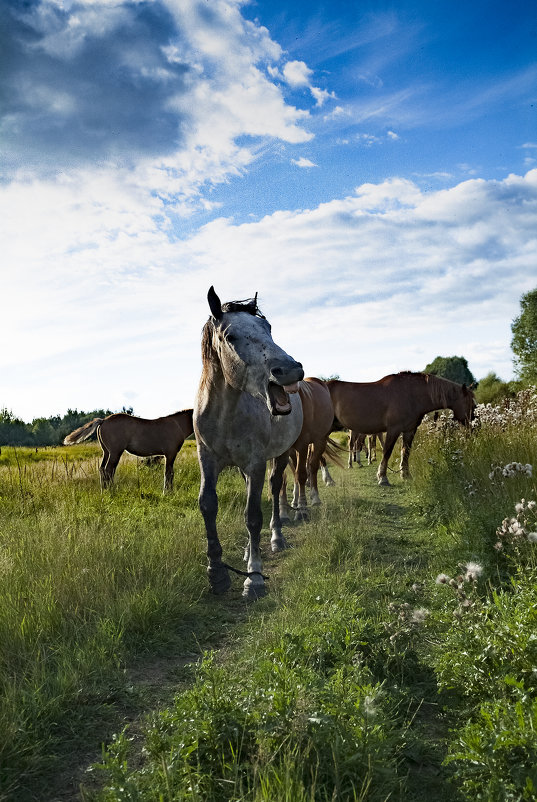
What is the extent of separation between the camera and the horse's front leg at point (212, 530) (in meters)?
5.32

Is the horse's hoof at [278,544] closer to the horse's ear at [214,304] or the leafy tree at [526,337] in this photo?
the horse's ear at [214,304]

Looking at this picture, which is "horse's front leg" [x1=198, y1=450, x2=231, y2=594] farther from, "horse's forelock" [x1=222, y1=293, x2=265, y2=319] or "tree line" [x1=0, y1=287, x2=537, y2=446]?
"tree line" [x1=0, y1=287, x2=537, y2=446]

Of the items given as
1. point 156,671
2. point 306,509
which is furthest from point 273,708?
point 306,509

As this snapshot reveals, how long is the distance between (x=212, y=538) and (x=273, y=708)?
9.93 ft

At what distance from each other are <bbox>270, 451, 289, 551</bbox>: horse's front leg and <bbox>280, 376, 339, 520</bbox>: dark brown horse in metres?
0.77

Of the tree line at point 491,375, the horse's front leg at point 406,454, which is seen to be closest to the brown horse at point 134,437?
the horse's front leg at point 406,454

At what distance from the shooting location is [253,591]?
5188mm

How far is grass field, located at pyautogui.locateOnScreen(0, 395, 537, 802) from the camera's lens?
222 cm

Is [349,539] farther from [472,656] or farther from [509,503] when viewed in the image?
[472,656]

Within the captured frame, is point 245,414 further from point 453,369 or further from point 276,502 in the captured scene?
point 453,369

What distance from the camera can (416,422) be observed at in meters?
12.7

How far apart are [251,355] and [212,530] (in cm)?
183

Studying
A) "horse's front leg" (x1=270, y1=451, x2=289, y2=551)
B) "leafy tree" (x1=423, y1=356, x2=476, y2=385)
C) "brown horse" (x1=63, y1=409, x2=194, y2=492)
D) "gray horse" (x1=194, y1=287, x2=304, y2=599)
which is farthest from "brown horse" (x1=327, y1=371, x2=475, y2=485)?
"leafy tree" (x1=423, y1=356, x2=476, y2=385)

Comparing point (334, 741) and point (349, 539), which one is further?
point (349, 539)
